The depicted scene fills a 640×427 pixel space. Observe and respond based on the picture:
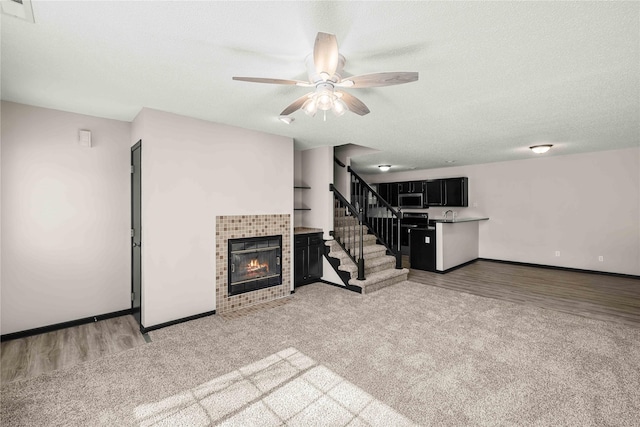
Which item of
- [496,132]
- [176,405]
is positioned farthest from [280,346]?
[496,132]

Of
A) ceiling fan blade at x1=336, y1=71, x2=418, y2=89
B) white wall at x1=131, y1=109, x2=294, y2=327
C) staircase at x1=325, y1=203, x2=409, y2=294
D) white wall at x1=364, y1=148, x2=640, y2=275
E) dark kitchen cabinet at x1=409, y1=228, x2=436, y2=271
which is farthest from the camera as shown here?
dark kitchen cabinet at x1=409, y1=228, x2=436, y2=271

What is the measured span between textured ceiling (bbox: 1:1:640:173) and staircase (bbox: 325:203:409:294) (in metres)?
2.32

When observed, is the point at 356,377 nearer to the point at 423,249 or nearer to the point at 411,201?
the point at 423,249

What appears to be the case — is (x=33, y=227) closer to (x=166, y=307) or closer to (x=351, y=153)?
(x=166, y=307)

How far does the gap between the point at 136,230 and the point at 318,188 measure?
2913 millimetres

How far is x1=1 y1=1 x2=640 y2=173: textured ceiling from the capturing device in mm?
1515

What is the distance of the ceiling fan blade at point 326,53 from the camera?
4.73 feet

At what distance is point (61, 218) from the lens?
3129mm

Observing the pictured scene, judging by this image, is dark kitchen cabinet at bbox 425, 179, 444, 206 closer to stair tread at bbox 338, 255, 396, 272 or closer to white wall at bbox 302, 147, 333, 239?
stair tread at bbox 338, 255, 396, 272

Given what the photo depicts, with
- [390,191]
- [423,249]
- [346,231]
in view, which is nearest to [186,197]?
[346,231]

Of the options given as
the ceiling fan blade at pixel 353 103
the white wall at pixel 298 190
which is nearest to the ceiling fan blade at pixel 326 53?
the ceiling fan blade at pixel 353 103

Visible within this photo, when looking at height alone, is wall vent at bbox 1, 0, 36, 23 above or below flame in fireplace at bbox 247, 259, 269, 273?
above

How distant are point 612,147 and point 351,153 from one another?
15.5 feet

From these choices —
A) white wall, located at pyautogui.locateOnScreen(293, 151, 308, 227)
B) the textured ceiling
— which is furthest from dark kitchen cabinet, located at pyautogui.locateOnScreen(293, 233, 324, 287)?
the textured ceiling
